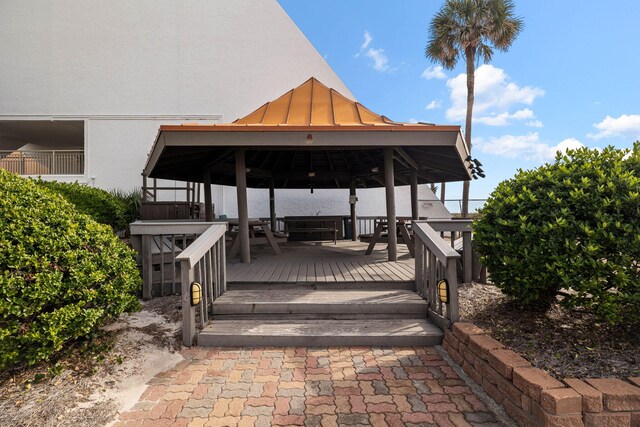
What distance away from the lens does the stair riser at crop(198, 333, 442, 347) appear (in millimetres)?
3201

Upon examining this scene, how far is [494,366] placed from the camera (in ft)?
7.68

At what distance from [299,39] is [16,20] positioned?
11.3m

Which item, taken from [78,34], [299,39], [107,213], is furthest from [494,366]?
[78,34]

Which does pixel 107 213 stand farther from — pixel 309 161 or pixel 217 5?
pixel 217 5

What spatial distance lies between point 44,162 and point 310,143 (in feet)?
44.8

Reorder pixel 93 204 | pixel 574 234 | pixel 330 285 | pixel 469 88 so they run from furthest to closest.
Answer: pixel 469 88, pixel 93 204, pixel 330 285, pixel 574 234

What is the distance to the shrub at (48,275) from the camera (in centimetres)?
241

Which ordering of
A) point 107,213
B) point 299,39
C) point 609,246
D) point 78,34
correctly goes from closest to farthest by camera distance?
1. point 609,246
2. point 107,213
3. point 78,34
4. point 299,39

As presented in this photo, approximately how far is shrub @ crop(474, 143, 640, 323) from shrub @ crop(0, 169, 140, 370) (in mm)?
3594

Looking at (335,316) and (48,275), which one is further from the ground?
(48,275)

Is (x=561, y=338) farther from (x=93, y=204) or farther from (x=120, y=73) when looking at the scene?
(x=120, y=73)

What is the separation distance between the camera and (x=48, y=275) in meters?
2.53

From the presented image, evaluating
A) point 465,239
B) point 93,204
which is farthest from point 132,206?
point 465,239

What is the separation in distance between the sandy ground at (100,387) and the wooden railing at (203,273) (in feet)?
0.86
